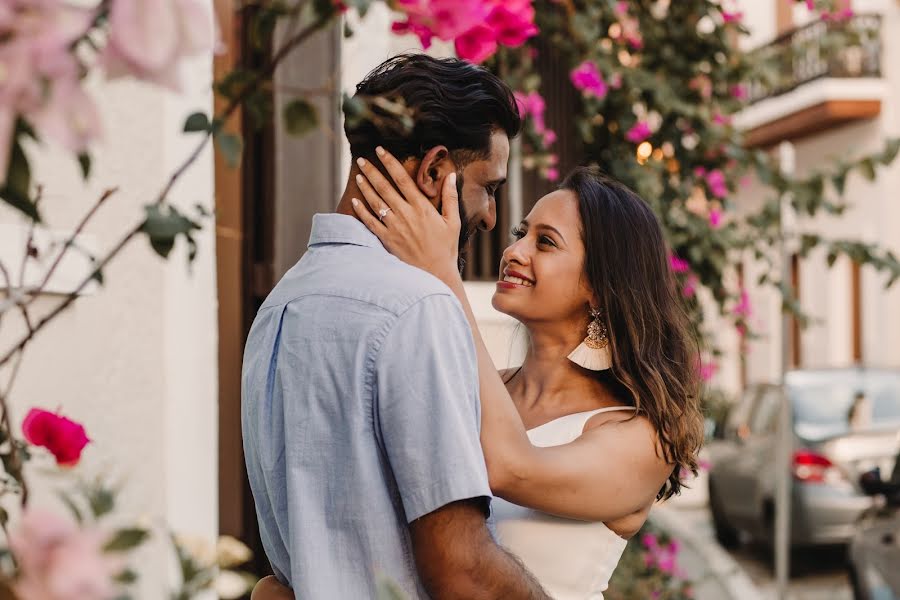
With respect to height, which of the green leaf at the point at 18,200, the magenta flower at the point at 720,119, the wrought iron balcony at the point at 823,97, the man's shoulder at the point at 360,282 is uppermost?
the wrought iron balcony at the point at 823,97

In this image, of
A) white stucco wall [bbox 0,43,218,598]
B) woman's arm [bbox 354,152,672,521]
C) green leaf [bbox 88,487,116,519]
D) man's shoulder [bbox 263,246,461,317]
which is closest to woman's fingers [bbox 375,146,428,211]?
woman's arm [bbox 354,152,672,521]

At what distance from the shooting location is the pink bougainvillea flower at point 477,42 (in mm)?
1529

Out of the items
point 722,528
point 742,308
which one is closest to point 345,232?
point 742,308

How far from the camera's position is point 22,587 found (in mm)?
776

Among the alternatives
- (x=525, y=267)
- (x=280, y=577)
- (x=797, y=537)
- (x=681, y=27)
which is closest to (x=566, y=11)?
(x=681, y=27)

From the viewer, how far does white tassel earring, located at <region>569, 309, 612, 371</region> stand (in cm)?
283

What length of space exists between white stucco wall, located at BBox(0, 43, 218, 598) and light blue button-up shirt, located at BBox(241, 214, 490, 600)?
1714mm

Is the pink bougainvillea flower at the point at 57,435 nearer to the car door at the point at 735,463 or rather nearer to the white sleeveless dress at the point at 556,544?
the white sleeveless dress at the point at 556,544

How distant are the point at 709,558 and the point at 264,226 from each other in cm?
685

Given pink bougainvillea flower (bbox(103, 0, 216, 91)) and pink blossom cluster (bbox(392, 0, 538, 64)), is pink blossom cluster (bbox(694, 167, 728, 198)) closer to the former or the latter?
pink blossom cluster (bbox(392, 0, 538, 64))

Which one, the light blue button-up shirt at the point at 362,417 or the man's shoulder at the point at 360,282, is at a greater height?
the man's shoulder at the point at 360,282

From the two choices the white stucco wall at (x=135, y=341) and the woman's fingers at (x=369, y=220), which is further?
the white stucco wall at (x=135, y=341)

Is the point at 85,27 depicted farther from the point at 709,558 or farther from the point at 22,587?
the point at 709,558

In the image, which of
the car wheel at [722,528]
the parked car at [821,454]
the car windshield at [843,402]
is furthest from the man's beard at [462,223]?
the car wheel at [722,528]
